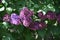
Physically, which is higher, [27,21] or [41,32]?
[27,21]

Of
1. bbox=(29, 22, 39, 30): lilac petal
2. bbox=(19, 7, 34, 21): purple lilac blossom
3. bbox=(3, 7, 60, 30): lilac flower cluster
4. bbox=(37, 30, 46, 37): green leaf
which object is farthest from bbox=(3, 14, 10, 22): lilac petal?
bbox=(37, 30, 46, 37): green leaf

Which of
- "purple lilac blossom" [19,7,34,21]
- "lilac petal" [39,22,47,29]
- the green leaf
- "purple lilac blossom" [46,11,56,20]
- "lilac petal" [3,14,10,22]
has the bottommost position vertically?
the green leaf

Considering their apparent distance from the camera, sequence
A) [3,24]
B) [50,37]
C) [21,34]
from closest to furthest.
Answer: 1. [3,24]
2. [21,34]
3. [50,37]

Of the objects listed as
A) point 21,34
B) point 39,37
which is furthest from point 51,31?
point 21,34

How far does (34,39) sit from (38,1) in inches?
16.9

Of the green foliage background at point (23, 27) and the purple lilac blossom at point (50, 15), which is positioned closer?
the green foliage background at point (23, 27)

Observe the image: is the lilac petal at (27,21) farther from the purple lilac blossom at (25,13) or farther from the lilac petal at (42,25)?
the lilac petal at (42,25)

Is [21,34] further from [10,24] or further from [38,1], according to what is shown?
[38,1]

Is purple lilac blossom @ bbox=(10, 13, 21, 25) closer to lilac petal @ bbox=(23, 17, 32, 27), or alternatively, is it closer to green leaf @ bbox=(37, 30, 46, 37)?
lilac petal @ bbox=(23, 17, 32, 27)

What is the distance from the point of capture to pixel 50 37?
2836 millimetres

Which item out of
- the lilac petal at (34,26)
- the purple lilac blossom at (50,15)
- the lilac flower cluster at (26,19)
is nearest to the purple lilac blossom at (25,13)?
the lilac flower cluster at (26,19)

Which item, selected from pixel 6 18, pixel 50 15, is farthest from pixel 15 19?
pixel 50 15

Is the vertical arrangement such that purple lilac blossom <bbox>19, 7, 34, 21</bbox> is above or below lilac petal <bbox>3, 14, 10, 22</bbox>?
above

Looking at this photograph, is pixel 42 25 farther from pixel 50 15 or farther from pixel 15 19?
pixel 15 19
